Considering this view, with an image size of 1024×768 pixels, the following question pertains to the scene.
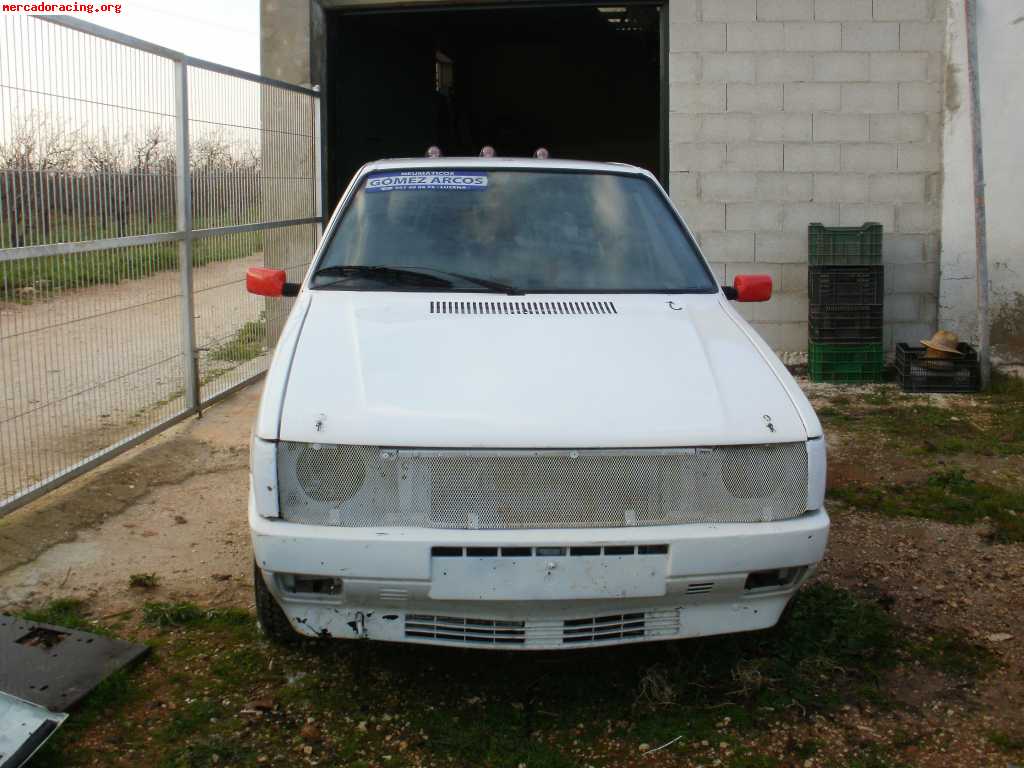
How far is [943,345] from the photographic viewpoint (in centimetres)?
856

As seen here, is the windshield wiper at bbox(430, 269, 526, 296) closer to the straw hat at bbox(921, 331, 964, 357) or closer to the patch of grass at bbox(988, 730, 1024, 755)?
the patch of grass at bbox(988, 730, 1024, 755)

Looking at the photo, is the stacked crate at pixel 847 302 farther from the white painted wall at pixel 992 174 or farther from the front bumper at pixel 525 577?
the front bumper at pixel 525 577

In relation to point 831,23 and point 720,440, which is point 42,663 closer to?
point 720,440

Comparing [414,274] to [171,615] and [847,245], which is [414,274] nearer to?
[171,615]

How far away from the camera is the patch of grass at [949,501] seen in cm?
546

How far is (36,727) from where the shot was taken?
3197 mm

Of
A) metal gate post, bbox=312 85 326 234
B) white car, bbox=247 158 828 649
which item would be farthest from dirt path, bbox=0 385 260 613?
metal gate post, bbox=312 85 326 234

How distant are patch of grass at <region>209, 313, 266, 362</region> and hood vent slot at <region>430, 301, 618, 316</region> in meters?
4.10

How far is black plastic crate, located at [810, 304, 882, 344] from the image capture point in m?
8.82

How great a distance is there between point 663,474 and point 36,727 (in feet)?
6.36

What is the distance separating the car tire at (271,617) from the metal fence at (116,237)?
2.02m

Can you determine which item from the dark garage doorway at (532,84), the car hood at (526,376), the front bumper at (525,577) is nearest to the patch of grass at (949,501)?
the car hood at (526,376)

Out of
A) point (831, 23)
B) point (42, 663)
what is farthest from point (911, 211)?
point (42, 663)

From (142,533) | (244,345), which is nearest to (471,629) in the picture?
(142,533)
